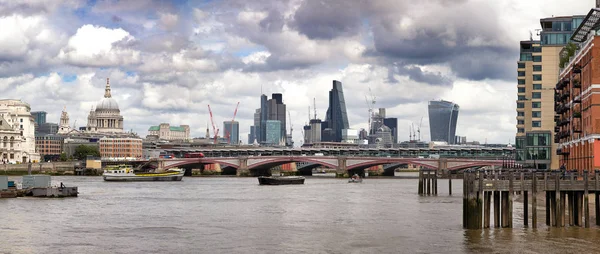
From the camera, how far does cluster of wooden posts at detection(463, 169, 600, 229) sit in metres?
49.1

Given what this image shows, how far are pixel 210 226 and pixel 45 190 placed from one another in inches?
1449

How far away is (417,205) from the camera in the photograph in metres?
79.2

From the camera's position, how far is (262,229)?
57.1m

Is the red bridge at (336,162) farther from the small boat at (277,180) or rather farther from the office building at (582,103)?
the office building at (582,103)

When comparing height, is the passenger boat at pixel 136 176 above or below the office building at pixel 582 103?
below

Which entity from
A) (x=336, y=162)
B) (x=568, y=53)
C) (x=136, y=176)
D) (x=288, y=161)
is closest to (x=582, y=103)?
(x=568, y=53)

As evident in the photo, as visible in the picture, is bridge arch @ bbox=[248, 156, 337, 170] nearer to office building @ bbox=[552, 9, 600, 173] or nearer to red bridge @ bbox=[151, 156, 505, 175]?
red bridge @ bbox=[151, 156, 505, 175]

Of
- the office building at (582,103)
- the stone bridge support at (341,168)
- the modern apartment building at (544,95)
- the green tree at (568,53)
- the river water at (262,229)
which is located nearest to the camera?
the river water at (262,229)

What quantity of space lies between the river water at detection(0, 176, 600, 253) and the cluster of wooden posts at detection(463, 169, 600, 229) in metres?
0.95

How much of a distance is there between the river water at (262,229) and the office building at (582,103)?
6.30 metres

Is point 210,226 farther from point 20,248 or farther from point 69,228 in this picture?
point 20,248

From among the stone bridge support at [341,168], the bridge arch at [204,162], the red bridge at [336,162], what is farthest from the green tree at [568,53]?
the bridge arch at [204,162]

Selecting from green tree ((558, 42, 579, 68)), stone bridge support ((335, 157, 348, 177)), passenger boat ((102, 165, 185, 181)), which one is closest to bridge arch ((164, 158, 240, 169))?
stone bridge support ((335, 157, 348, 177))

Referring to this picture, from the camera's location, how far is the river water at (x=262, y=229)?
47281mm
